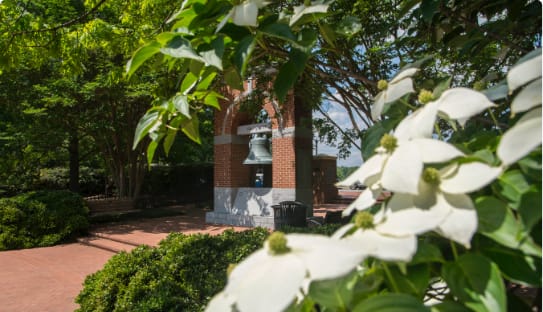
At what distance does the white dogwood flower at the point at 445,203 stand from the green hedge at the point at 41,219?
41.4ft

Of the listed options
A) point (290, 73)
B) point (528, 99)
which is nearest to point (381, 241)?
point (528, 99)

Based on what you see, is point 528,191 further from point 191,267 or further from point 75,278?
point 75,278

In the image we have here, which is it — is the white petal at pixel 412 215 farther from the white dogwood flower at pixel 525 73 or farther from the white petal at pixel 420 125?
the white dogwood flower at pixel 525 73

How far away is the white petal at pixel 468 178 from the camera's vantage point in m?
0.55

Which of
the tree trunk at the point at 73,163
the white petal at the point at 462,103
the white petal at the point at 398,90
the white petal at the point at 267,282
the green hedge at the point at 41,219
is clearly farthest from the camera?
the tree trunk at the point at 73,163

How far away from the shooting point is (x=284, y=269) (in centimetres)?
49

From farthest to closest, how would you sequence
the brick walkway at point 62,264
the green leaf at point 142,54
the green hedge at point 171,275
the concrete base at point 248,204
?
1. the concrete base at point 248,204
2. the brick walkway at point 62,264
3. the green hedge at point 171,275
4. the green leaf at point 142,54

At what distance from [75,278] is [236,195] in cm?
692

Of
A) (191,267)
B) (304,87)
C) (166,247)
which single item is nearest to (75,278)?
(166,247)

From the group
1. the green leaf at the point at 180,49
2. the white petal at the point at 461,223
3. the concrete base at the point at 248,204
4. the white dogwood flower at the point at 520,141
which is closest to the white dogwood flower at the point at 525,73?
the white dogwood flower at the point at 520,141

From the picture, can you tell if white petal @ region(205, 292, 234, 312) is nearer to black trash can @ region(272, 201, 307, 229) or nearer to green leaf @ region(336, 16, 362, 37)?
green leaf @ region(336, 16, 362, 37)

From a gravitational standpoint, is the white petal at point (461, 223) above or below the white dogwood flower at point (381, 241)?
above

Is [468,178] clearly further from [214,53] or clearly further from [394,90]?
[214,53]

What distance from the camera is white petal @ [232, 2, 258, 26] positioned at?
887 millimetres
